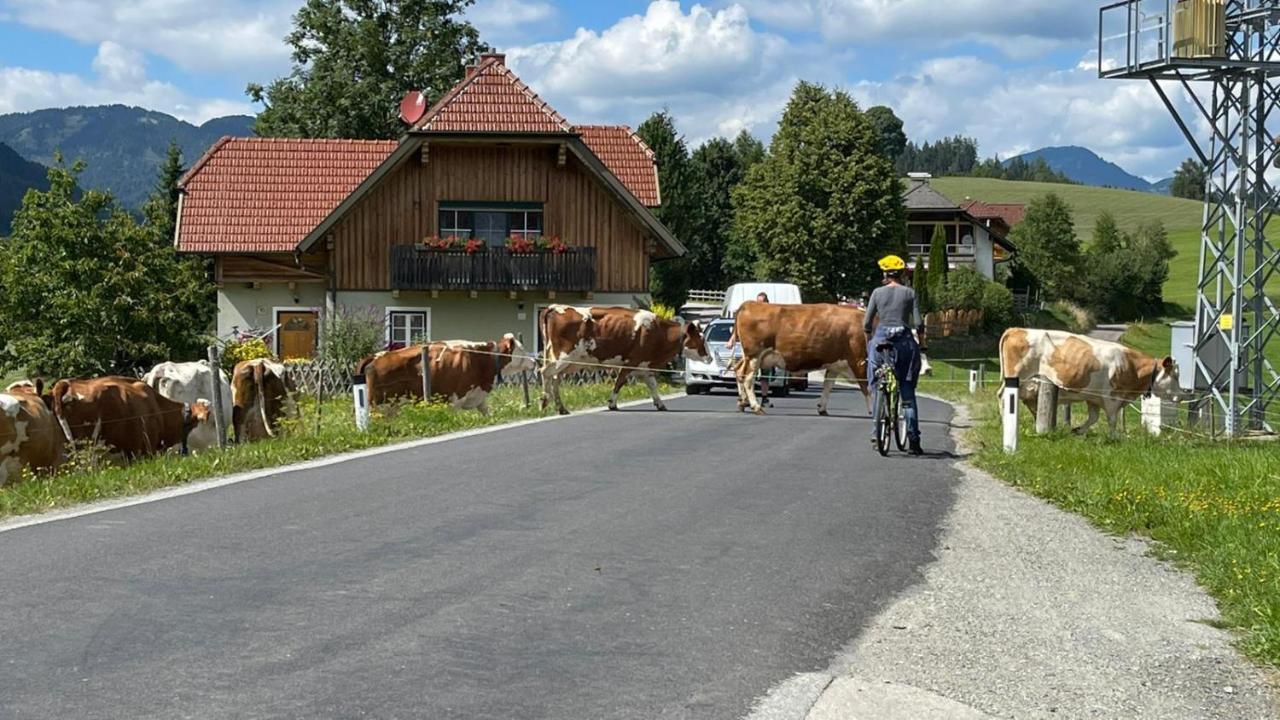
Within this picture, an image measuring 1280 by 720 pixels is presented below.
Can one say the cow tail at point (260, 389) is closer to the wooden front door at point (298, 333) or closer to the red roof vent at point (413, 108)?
the wooden front door at point (298, 333)

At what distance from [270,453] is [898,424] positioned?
20.7 ft

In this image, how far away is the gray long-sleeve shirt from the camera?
14602 mm

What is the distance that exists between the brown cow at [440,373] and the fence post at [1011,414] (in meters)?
7.80


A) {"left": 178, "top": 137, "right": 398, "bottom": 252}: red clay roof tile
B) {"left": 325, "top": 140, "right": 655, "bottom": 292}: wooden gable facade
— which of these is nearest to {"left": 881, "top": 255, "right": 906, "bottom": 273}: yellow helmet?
{"left": 325, "top": 140, "right": 655, "bottom": 292}: wooden gable facade

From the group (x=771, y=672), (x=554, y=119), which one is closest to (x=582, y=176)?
(x=554, y=119)

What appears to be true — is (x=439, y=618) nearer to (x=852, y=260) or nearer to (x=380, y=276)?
(x=380, y=276)

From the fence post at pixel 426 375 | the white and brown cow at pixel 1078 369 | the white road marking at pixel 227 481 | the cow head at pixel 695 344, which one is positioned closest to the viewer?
the white road marking at pixel 227 481

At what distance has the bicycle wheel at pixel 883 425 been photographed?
14664mm

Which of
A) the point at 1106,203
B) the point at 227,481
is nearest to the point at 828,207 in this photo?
the point at 227,481

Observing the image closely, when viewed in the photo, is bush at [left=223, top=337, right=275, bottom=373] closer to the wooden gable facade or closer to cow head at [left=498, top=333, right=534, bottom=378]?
the wooden gable facade

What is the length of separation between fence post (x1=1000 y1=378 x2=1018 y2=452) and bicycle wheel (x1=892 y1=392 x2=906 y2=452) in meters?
1.07

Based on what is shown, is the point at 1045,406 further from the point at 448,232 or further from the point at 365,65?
the point at 365,65

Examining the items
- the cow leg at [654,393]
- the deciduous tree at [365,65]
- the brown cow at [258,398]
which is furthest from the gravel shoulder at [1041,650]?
the deciduous tree at [365,65]

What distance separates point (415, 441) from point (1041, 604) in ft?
31.7
